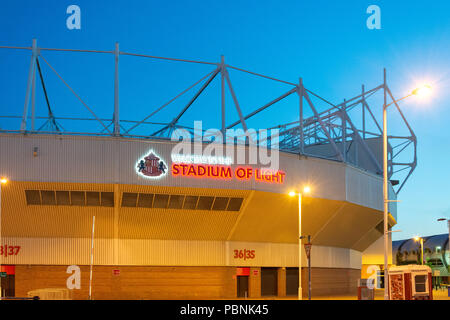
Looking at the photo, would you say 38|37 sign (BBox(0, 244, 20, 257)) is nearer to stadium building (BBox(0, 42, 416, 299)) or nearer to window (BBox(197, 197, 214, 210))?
stadium building (BBox(0, 42, 416, 299))

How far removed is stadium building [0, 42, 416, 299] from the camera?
48875 millimetres

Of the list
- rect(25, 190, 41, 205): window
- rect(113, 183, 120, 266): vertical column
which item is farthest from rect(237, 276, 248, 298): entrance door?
rect(25, 190, 41, 205): window

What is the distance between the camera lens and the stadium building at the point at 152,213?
4888 centimetres

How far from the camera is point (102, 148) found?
162ft

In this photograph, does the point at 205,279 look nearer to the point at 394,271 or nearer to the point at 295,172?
the point at 295,172

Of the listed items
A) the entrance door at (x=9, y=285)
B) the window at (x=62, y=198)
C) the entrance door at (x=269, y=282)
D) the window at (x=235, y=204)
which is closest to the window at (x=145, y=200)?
the window at (x=62, y=198)

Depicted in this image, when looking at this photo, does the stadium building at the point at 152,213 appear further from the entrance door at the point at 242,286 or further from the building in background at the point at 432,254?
the building in background at the point at 432,254

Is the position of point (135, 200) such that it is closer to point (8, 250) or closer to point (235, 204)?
point (235, 204)

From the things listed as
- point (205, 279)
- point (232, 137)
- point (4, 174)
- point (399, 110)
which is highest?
point (399, 110)

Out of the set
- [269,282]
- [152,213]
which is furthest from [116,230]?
[269,282]

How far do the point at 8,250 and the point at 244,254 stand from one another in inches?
883

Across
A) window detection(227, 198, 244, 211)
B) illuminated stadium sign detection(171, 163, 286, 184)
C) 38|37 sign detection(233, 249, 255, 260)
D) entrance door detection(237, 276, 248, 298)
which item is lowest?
entrance door detection(237, 276, 248, 298)
